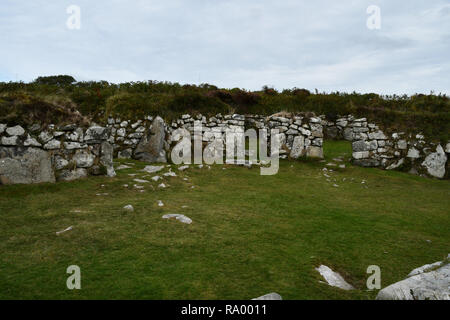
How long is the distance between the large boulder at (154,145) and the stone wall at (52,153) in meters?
3.26

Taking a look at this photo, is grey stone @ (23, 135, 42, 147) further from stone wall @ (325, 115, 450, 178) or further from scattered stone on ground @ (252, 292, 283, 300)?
stone wall @ (325, 115, 450, 178)

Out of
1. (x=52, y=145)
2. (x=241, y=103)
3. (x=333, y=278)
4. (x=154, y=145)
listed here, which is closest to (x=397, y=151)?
(x=241, y=103)

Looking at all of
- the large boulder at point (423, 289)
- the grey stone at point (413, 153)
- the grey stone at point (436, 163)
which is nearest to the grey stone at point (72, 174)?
the large boulder at point (423, 289)

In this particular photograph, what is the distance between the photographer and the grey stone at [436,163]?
13.4 m

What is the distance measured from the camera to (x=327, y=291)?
12.8 ft

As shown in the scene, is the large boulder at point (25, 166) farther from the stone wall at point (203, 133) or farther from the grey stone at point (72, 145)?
the stone wall at point (203, 133)

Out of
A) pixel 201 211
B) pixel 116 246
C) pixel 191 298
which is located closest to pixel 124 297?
pixel 191 298

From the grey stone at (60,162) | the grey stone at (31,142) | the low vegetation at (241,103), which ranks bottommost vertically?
the grey stone at (60,162)

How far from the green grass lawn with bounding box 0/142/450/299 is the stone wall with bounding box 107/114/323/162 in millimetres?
3593

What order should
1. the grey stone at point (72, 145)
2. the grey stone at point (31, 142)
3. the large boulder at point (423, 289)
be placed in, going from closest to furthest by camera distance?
the large boulder at point (423, 289)
the grey stone at point (31, 142)
the grey stone at point (72, 145)

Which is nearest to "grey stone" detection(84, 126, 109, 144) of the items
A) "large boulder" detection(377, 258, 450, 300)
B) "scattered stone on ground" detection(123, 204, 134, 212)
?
"scattered stone on ground" detection(123, 204, 134, 212)

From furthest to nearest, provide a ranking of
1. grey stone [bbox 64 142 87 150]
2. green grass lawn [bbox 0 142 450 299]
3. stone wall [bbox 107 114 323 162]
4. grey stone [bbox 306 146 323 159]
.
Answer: grey stone [bbox 306 146 323 159] → stone wall [bbox 107 114 323 162] → grey stone [bbox 64 142 87 150] → green grass lawn [bbox 0 142 450 299]

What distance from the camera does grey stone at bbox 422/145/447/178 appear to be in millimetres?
13391
